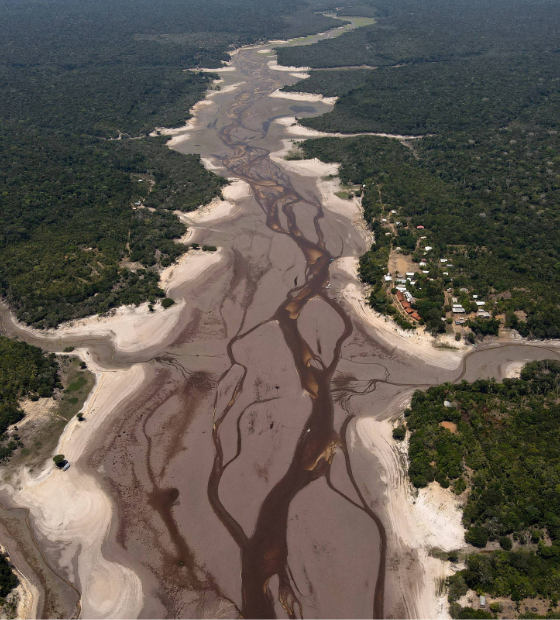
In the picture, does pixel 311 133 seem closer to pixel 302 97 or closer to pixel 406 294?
pixel 302 97

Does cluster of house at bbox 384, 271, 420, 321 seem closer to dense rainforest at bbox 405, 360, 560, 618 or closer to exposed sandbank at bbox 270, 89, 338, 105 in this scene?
dense rainforest at bbox 405, 360, 560, 618

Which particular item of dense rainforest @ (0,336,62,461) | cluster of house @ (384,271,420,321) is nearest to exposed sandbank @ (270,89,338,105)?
cluster of house @ (384,271,420,321)

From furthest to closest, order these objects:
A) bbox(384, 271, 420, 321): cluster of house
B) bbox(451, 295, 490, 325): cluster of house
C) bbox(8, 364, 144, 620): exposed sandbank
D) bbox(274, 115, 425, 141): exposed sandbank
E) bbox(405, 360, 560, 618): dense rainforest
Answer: bbox(274, 115, 425, 141): exposed sandbank → bbox(384, 271, 420, 321): cluster of house → bbox(451, 295, 490, 325): cluster of house → bbox(8, 364, 144, 620): exposed sandbank → bbox(405, 360, 560, 618): dense rainforest

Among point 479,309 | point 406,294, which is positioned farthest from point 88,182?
point 479,309

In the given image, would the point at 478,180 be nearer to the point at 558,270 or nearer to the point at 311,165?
the point at 558,270

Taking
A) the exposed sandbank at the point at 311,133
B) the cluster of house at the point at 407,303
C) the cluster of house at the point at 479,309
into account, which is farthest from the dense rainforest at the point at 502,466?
the exposed sandbank at the point at 311,133

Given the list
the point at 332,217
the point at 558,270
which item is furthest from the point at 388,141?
the point at 558,270
